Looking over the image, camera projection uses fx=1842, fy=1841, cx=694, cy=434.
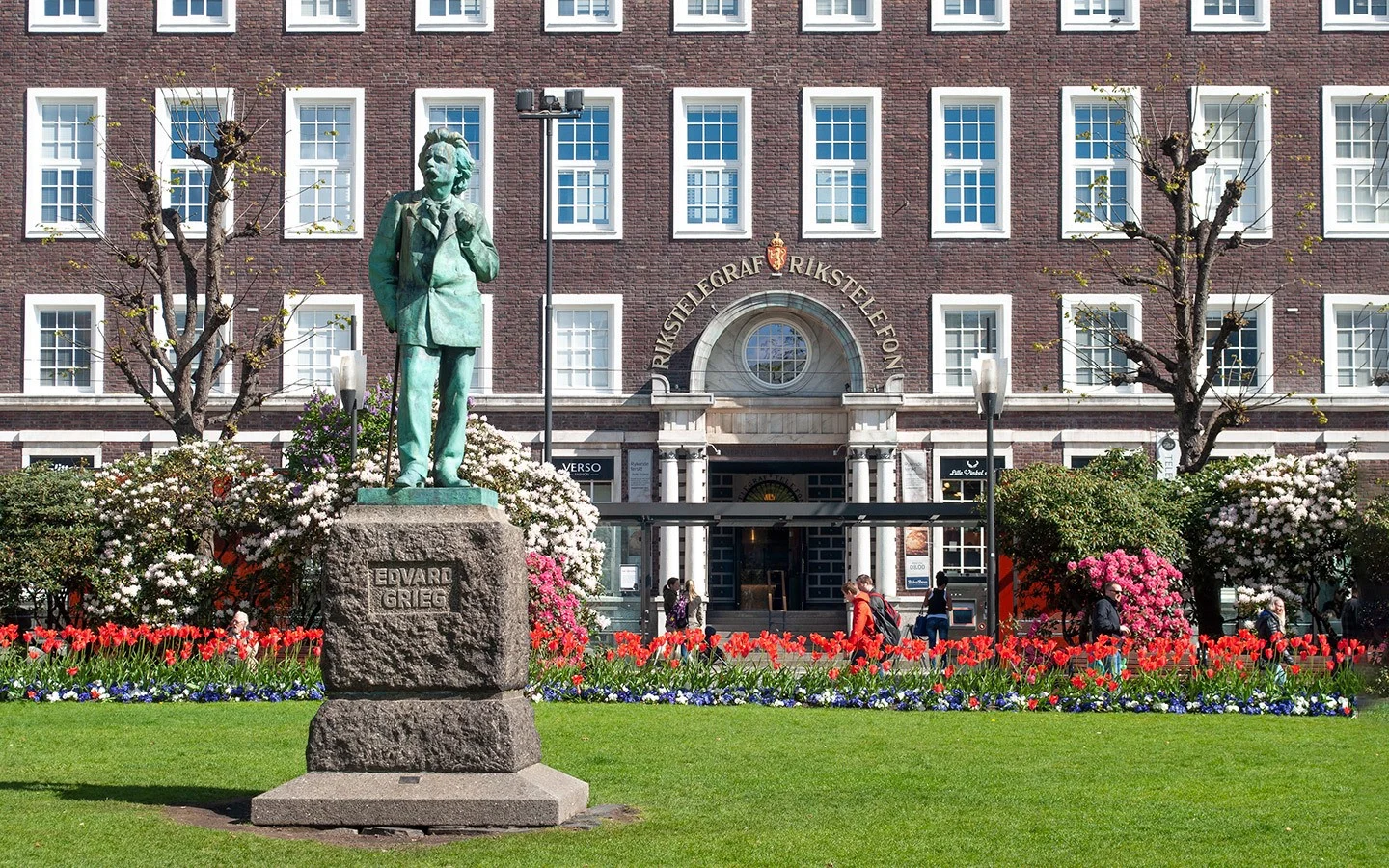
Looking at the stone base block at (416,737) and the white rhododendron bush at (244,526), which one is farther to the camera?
the white rhododendron bush at (244,526)

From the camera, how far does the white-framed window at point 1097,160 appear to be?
40.3m

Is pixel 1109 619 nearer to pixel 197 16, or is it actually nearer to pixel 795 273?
pixel 795 273

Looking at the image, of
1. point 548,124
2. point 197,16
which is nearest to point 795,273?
point 548,124

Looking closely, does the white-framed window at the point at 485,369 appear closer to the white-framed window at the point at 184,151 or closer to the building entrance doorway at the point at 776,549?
the building entrance doorway at the point at 776,549

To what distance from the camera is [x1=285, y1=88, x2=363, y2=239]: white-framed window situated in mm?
40625

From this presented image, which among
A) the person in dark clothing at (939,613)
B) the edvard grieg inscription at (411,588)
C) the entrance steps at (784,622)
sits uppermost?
the edvard grieg inscription at (411,588)

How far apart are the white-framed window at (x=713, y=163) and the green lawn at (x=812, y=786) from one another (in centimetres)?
2329

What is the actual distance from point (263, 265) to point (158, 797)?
30.2 meters

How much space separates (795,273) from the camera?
134ft

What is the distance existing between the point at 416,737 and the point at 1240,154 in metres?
33.7

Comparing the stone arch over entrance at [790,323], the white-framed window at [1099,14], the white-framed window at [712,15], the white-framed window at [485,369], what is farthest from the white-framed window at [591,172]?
the white-framed window at [1099,14]

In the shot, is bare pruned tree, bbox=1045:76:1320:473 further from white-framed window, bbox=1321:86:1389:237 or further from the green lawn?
the green lawn

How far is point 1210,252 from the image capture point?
31.7 metres

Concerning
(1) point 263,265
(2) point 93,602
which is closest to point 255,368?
(2) point 93,602
